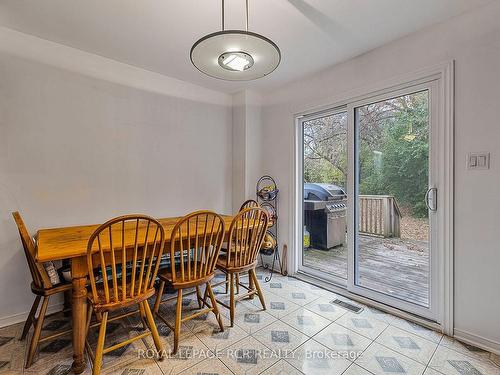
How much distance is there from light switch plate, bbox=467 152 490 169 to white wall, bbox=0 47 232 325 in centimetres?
269

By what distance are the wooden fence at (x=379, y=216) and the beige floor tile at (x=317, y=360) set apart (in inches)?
50.4

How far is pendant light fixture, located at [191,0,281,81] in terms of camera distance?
54.3 inches

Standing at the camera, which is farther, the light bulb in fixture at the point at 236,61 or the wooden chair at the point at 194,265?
the wooden chair at the point at 194,265

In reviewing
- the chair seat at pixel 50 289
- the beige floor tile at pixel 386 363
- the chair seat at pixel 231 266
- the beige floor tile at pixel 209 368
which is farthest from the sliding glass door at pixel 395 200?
the chair seat at pixel 50 289

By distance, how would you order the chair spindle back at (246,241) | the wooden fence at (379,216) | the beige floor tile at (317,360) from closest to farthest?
the beige floor tile at (317,360) < the chair spindle back at (246,241) < the wooden fence at (379,216)

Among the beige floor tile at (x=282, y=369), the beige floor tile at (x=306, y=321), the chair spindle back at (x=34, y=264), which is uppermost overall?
the chair spindle back at (x=34, y=264)

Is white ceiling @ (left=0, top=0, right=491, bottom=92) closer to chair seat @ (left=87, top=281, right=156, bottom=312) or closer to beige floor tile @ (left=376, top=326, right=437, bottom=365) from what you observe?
chair seat @ (left=87, top=281, right=156, bottom=312)

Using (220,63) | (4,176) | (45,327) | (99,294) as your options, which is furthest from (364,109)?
(45,327)

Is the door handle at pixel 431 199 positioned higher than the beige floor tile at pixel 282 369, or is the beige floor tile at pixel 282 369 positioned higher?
the door handle at pixel 431 199

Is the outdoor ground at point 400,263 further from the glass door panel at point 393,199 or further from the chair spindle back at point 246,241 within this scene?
the chair spindle back at point 246,241

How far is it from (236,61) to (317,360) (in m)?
2.03

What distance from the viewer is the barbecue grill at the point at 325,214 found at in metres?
2.95

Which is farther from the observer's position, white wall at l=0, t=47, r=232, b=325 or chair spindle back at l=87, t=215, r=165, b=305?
white wall at l=0, t=47, r=232, b=325

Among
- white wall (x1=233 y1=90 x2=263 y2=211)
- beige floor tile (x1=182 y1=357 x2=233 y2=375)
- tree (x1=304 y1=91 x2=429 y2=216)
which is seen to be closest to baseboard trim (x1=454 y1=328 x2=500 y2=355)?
tree (x1=304 y1=91 x2=429 y2=216)
